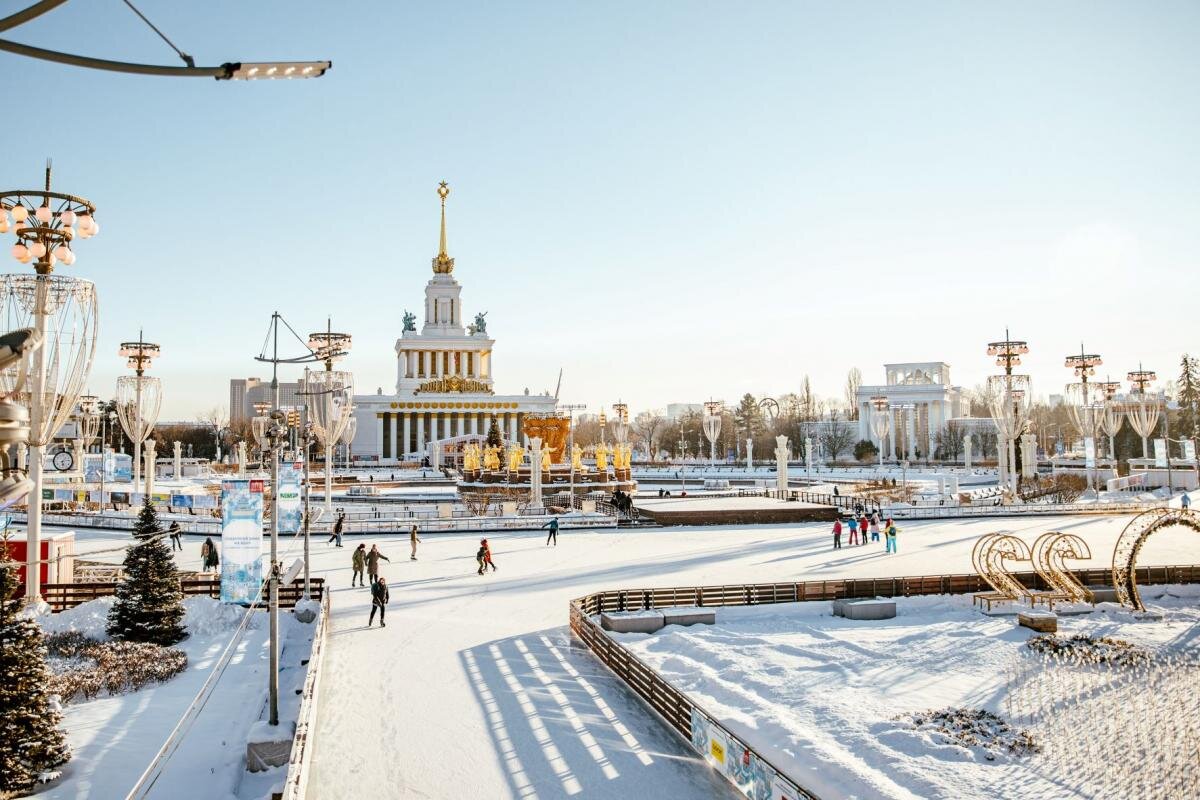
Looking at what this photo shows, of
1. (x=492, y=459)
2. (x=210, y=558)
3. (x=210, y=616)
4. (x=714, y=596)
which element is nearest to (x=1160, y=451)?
(x=492, y=459)

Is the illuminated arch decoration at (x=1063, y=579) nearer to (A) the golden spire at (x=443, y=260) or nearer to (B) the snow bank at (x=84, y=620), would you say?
(B) the snow bank at (x=84, y=620)

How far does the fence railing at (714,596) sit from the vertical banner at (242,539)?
6.59m

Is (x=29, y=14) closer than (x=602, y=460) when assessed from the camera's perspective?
Yes

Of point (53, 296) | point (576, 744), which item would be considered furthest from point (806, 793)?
point (53, 296)

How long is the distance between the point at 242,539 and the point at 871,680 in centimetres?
1215

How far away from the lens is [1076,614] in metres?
19.8

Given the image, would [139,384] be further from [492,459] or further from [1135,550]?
[1135,550]

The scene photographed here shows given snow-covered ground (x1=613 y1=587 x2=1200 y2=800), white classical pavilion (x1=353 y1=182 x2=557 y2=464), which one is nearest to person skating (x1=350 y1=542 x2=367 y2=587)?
snow-covered ground (x1=613 y1=587 x2=1200 y2=800)

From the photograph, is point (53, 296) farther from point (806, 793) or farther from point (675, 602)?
point (806, 793)

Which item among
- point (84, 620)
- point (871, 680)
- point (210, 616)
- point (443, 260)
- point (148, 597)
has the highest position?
point (443, 260)

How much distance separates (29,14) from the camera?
10.8 feet

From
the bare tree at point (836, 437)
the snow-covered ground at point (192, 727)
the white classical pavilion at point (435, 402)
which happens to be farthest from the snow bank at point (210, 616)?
the bare tree at point (836, 437)

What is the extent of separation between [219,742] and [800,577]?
16.2m

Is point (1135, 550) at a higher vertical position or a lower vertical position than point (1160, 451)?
lower
